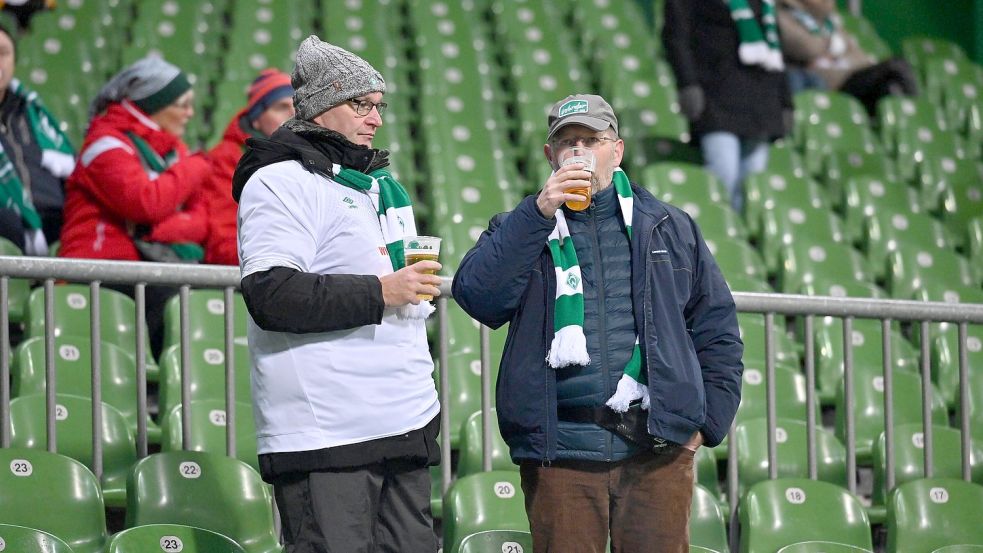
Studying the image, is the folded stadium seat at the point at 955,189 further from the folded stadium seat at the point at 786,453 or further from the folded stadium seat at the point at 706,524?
the folded stadium seat at the point at 706,524

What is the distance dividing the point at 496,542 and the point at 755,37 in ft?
14.1

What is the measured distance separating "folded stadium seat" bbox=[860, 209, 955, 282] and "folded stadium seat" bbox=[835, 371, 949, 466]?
159 centimetres

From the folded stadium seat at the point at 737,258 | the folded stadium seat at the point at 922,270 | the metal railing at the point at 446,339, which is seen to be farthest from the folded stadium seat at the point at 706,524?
the folded stadium seat at the point at 922,270

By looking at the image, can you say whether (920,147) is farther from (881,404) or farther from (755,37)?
(881,404)

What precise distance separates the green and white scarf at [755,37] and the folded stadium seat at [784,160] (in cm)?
58

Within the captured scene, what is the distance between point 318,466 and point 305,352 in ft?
0.78

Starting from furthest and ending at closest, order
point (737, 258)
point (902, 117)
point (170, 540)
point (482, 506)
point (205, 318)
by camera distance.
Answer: point (902, 117)
point (737, 258)
point (205, 318)
point (482, 506)
point (170, 540)

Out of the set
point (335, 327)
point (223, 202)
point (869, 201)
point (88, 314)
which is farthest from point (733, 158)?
point (335, 327)

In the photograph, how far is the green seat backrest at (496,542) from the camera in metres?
3.68

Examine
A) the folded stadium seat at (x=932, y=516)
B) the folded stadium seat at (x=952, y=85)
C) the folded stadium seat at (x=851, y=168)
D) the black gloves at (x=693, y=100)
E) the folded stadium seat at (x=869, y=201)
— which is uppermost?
the folded stadium seat at (x=952, y=85)

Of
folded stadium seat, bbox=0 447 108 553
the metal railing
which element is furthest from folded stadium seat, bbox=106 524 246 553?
the metal railing

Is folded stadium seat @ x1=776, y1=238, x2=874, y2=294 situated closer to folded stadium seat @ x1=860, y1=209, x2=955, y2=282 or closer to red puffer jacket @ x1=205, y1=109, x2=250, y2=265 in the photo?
folded stadium seat @ x1=860, y1=209, x2=955, y2=282

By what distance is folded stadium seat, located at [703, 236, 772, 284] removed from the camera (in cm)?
625

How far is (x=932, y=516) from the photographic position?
4418mm
